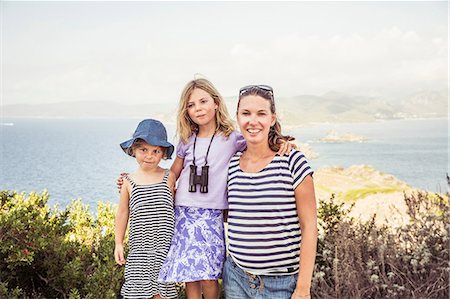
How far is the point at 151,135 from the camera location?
115 inches

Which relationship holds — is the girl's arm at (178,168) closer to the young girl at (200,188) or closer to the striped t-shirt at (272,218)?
the young girl at (200,188)

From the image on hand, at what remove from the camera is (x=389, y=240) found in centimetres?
441

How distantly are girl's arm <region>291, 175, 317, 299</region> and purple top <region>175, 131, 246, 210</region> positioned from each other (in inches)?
23.7

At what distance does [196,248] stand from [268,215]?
1.94 ft

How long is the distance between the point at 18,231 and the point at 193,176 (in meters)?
2.04

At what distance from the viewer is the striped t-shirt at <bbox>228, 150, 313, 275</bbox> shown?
236 centimetres

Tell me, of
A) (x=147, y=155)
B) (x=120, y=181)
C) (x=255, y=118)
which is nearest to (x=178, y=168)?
(x=147, y=155)

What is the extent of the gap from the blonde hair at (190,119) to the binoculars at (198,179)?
235mm

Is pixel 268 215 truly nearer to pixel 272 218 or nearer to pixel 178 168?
pixel 272 218

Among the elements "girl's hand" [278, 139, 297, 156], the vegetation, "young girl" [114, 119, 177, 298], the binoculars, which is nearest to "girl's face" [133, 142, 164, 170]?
"young girl" [114, 119, 177, 298]

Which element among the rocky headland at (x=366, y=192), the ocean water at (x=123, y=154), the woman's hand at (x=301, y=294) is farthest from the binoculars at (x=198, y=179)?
the ocean water at (x=123, y=154)

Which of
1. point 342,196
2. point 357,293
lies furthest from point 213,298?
point 342,196

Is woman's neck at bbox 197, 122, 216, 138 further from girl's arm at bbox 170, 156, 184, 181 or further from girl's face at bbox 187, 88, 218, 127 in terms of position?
girl's arm at bbox 170, 156, 184, 181

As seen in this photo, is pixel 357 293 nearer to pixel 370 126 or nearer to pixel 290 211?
pixel 290 211
